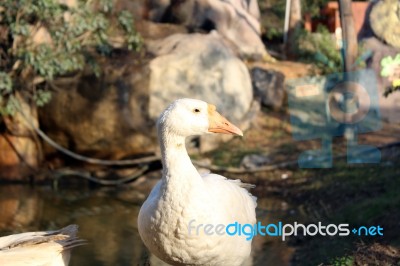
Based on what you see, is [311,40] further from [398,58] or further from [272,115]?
[398,58]

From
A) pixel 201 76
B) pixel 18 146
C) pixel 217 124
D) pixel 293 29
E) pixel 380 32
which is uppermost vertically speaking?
pixel 217 124

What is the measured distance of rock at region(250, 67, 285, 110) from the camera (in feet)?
52.5

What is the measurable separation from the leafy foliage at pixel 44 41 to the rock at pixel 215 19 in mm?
5521

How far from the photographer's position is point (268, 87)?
16125 mm

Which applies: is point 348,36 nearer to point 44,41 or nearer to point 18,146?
point 44,41

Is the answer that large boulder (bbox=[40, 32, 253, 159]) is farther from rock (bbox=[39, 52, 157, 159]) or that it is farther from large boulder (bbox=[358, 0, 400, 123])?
large boulder (bbox=[358, 0, 400, 123])

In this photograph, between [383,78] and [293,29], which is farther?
[293,29]

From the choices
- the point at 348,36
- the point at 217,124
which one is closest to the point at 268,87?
the point at 348,36

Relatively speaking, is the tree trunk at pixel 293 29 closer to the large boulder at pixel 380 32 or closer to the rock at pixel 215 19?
the rock at pixel 215 19

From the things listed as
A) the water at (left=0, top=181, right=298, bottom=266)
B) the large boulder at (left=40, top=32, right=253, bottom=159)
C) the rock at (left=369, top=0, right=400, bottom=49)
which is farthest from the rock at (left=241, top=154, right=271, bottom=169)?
the rock at (left=369, top=0, right=400, bottom=49)

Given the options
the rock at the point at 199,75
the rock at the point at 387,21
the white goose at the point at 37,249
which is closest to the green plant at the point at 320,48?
the rock at the point at 387,21

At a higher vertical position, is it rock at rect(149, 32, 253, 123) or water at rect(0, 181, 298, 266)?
rock at rect(149, 32, 253, 123)

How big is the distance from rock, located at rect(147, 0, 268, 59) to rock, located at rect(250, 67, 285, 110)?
8.94ft

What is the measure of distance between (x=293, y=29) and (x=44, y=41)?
1017 cm
